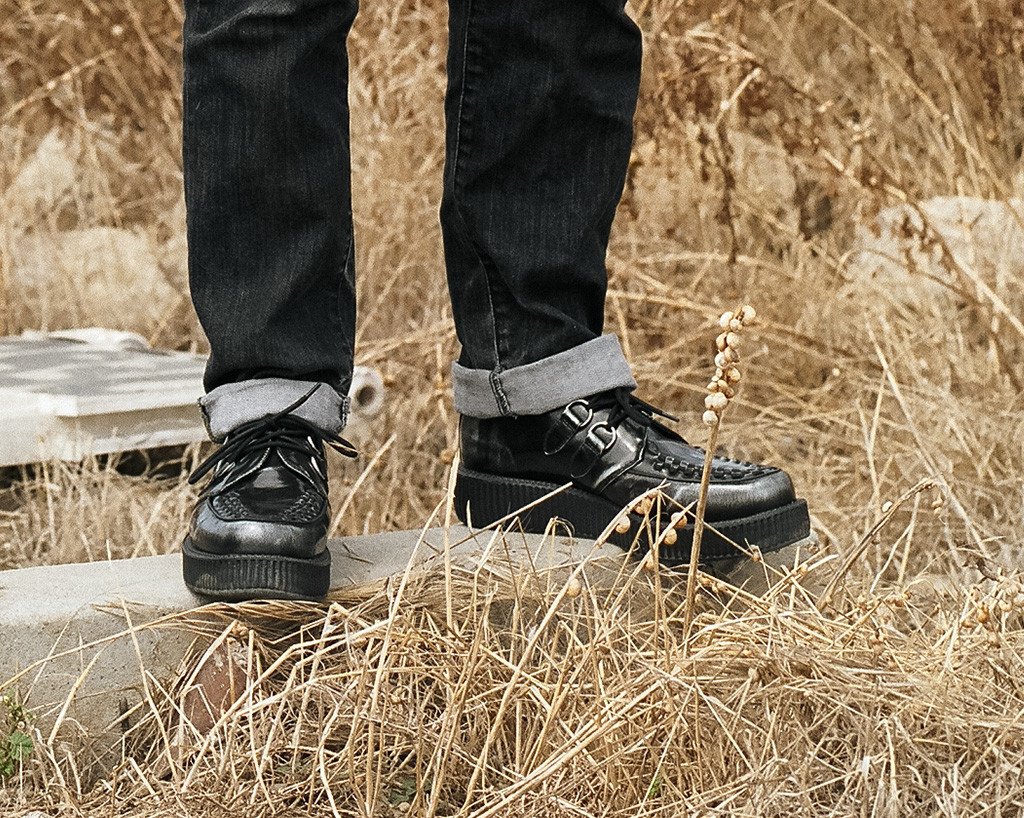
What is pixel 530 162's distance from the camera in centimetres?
146

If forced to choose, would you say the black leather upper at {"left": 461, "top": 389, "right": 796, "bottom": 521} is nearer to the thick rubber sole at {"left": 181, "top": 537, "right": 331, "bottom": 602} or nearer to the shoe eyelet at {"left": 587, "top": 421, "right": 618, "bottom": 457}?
the shoe eyelet at {"left": 587, "top": 421, "right": 618, "bottom": 457}

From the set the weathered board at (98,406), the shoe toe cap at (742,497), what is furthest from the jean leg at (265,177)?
the weathered board at (98,406)

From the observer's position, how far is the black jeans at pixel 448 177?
1317mm

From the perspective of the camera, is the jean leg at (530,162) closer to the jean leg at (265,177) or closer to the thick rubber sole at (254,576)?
the jean leg at (265,177)

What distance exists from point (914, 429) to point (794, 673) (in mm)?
774

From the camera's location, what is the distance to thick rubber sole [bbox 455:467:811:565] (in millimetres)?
1426

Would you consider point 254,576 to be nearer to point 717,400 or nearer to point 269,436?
point 269,436

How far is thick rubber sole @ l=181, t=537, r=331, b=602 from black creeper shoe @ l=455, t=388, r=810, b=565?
0.26 metres

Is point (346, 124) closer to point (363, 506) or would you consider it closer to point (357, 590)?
point (357, 590)

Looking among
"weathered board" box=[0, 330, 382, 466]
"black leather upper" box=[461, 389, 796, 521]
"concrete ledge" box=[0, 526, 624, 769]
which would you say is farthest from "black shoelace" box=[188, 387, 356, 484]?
"weathered board" box=[0, 330, 382, 466]

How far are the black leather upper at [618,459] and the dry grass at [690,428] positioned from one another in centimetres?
8

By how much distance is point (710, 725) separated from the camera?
45.0 inches

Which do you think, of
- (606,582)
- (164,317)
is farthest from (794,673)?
(164,317)

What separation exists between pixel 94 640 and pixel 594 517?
0.50m
